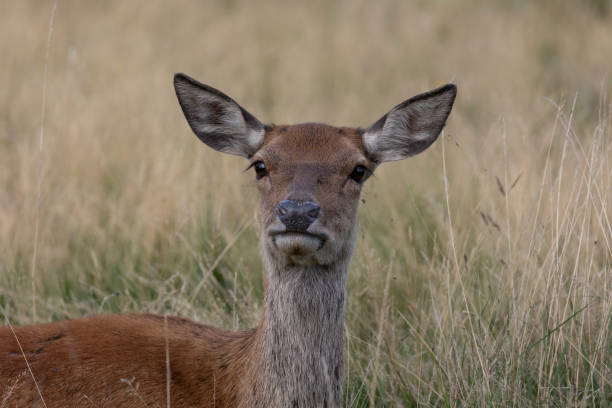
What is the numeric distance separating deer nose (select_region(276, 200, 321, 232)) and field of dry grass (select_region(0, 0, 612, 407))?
56cm

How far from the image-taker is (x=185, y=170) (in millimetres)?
6117

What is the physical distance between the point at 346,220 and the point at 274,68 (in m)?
7.16

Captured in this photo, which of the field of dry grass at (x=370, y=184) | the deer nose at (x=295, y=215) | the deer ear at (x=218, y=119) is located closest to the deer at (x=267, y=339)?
the deer nose at (x=295, y=215)

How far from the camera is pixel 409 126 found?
3.72 m

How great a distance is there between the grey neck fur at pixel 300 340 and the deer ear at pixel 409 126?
60cm

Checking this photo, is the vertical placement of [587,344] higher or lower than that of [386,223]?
lower

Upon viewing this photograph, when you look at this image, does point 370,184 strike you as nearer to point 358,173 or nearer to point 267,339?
point 358,173

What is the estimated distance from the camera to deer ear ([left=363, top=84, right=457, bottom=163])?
11.8 ft

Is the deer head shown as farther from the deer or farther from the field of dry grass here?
the field of dry grass

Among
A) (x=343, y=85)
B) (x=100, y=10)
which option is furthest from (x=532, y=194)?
(x=100, y=10)

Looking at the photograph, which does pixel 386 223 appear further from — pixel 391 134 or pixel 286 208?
pixel 286 208

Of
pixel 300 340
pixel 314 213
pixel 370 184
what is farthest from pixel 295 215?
pixel 370 184

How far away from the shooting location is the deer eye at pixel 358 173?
11.2 ft

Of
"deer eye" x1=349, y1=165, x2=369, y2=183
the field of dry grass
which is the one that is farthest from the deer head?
the field of dry grass
